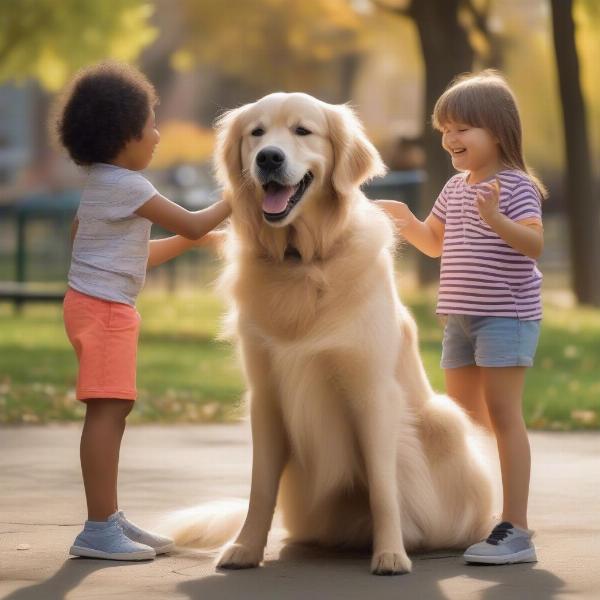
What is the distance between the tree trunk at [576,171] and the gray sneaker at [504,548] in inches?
560

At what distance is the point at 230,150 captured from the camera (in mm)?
5020

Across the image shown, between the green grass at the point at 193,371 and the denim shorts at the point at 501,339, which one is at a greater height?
the denim shorts at the point at 501,339

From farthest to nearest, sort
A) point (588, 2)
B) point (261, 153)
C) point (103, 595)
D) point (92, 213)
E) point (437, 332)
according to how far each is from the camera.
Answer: point (588, 2), point (437, 332), point (92, 213), point (261, 153), point (103, 595)

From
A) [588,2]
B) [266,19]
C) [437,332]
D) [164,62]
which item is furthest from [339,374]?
[164,62]

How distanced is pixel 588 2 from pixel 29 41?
444 inches

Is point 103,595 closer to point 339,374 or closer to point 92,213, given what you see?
point 339,374

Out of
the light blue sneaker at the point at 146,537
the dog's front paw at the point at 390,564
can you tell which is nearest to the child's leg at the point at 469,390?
the dog's front paw at the point at 390,564

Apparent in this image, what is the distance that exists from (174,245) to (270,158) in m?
0.86

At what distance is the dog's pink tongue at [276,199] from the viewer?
15.8ft

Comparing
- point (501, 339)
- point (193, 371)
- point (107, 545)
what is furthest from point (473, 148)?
point (193, 371)

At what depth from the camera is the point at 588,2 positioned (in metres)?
21.5

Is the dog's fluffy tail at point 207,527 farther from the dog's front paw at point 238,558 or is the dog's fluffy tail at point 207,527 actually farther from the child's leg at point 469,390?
the child's leg at point 469,390

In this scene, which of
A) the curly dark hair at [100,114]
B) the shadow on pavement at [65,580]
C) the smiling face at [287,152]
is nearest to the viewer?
the shadow on pavement at [65,580]

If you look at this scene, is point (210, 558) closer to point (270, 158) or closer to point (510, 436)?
point (510, 436)
